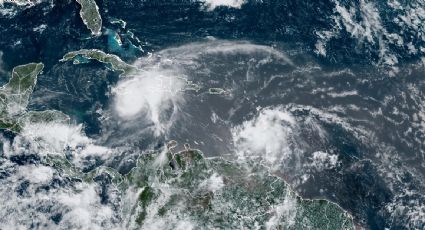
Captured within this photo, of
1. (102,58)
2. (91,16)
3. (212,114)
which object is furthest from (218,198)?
(91,16)

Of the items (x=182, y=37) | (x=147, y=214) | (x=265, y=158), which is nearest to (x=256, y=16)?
(x=182, y=37)

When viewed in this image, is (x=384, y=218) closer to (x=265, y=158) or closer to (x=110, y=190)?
(x=265, y=158)

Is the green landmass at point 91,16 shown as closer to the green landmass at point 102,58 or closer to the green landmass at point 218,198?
the green landmass at point 102,58

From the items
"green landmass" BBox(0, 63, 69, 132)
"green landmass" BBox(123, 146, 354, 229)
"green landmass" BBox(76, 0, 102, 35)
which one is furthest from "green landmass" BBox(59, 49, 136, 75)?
"green landmass" BBox(123, 146, 354, 229)

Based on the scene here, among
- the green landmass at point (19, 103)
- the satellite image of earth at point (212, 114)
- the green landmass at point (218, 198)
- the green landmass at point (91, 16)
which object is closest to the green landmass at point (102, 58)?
the satellite image of earth at point (212, 114)

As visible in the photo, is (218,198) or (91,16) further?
(91,16)

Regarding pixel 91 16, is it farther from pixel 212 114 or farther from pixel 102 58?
pixel 212 114

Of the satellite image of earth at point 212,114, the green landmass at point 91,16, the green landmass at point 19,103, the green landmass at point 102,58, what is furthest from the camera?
the green landmass at point 91,16
